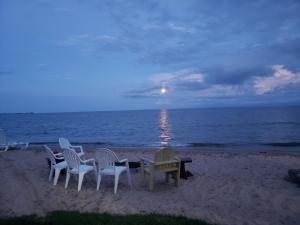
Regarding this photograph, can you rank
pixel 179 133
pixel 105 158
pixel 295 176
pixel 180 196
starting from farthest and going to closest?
1. pixel 179 133
2. pixel 295 176
3. pixel 105 158
4. pixel 180 196

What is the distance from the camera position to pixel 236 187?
6340mm

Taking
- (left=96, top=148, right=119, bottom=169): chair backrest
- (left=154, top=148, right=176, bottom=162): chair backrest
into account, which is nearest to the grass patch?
(left=96, top=148, right=119, bottom=169): chair backrest

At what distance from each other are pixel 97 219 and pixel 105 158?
6.86 ft

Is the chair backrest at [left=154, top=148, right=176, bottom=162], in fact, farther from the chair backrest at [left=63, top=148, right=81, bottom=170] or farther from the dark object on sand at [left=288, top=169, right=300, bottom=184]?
the dark object on sand at [left=288, top=169, right=300, bottom=184]

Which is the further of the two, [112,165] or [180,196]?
[112,165]

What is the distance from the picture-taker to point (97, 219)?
4.04m

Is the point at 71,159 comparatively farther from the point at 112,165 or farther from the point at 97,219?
the point at 97,219

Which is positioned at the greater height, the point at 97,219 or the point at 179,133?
the point at 97,219

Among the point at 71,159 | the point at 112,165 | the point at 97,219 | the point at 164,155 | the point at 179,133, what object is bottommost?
the point at 179,133

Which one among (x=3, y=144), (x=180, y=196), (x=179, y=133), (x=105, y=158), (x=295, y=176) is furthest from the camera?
(x=179, y=133)

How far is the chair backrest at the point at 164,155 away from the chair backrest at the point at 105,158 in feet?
3.36

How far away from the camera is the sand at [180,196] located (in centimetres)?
462

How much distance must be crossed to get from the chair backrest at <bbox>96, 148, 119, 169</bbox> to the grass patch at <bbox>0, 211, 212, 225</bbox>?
1.80 metres

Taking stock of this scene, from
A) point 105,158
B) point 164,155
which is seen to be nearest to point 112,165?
point 105,158
